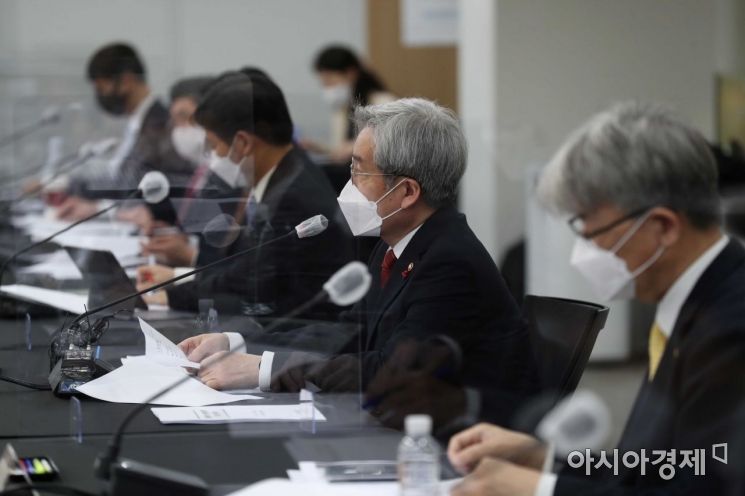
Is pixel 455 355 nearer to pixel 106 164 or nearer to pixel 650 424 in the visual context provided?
pixel 650 424

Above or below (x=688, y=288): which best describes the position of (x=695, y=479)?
below

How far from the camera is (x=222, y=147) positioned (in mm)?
3084

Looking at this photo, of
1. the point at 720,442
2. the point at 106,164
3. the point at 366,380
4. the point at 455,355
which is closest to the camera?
the point at 720,442

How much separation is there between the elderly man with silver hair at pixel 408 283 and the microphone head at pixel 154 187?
109 cm

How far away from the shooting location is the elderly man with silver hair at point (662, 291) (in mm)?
1393

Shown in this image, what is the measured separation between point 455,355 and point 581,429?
0.40 metres

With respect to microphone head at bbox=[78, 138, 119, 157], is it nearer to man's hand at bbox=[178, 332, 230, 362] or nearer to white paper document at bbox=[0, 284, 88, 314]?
white paper document at bbox=[0, 284, 88, 314]

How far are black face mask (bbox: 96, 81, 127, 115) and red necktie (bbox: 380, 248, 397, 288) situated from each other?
8.53ft

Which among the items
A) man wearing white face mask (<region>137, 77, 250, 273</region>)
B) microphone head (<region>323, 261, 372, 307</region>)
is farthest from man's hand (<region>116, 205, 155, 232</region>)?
microphone head (<region>323, 261, 372, 307</region>)

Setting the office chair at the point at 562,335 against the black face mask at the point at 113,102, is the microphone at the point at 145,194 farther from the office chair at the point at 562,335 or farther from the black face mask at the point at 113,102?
the office chair at the point at 562,335

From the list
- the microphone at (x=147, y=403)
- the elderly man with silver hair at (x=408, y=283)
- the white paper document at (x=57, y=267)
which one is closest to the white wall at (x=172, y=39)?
the white paper document at (x=57, y=267)

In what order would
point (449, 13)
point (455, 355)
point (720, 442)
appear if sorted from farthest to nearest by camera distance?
point (449, 13), point (455, 355), point (720, 442)

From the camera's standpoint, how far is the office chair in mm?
2047

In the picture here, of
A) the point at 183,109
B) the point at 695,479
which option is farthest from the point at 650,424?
the point at 183,109
